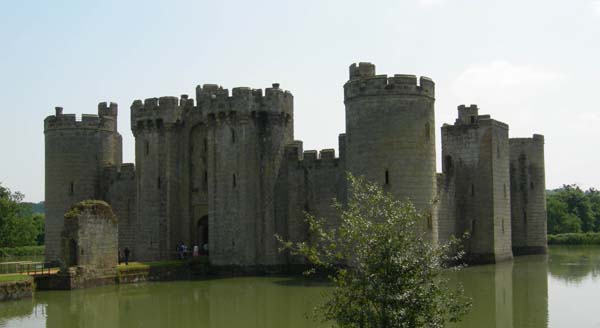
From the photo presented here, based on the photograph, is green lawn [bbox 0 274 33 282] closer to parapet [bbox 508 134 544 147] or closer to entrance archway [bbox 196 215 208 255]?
entrance archway [bbox 196 215 208 255]

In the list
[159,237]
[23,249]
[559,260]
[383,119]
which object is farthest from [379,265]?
[23,249]

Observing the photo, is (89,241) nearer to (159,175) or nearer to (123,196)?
(159,175)

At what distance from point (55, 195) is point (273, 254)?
13.8 metres

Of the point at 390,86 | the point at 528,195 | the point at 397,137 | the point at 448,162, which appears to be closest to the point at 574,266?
the point at 448,162

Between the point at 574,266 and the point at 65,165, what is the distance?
27355mm

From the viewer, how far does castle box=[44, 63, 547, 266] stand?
27781 millimetres

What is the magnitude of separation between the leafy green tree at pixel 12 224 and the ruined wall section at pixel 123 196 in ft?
59.0

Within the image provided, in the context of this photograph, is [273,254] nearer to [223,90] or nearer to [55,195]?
[223,90]

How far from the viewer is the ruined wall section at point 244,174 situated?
3284cm

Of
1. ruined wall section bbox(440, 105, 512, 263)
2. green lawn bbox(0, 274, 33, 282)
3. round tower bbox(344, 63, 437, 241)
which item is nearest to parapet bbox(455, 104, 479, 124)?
ruined wall section bbox(440, 105, 512, 263)

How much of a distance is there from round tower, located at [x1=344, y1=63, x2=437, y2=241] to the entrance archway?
38.4 feet

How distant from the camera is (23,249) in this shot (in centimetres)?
5469

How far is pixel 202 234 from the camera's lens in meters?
37.4

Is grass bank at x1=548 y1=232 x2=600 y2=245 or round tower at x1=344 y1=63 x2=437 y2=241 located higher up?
round tower at x1=344 y1=63 x2=437 y2=241
